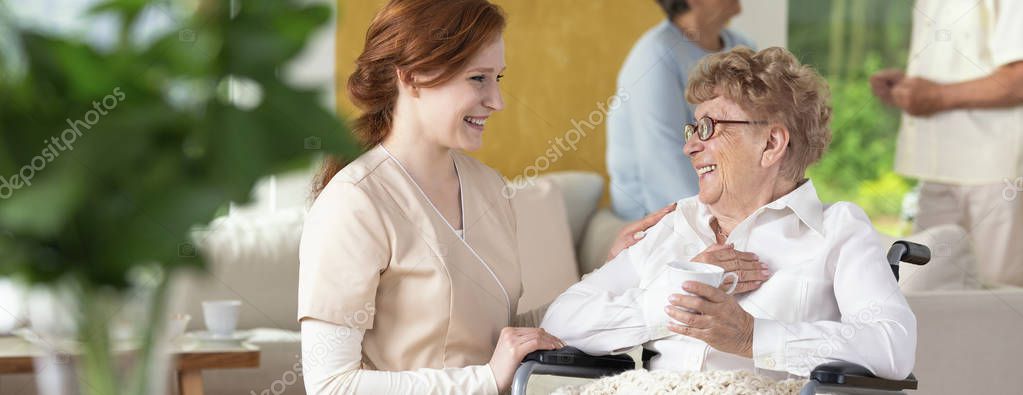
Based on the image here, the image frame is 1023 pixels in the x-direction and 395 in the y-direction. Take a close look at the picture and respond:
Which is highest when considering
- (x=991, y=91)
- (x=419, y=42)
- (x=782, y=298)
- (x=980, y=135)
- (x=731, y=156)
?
(x=991, y=91)

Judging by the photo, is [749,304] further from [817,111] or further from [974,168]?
[974,168]

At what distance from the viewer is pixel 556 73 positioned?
4.06 meters

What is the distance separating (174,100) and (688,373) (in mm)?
1160

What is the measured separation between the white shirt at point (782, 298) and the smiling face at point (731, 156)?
0.17ft

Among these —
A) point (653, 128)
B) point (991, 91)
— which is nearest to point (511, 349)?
point (653, 128)

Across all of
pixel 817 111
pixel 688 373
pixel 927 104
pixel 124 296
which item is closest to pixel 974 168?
pixel 927 104

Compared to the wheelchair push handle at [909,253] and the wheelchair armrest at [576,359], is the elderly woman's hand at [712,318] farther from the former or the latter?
the wheelchair push handle at [909,253]

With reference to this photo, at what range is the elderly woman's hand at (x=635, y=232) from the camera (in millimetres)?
1776

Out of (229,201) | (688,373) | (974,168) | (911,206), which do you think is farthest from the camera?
(911,206)

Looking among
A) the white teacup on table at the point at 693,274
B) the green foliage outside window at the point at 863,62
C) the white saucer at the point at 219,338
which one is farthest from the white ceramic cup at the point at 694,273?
the green foliage outside window at the point at 863,62

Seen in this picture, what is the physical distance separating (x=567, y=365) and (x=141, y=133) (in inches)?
53.2

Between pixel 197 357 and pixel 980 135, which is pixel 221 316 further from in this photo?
pixel 980 135

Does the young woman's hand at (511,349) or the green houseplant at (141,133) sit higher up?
the green houseplant at (141,133)

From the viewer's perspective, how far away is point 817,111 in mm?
1642
